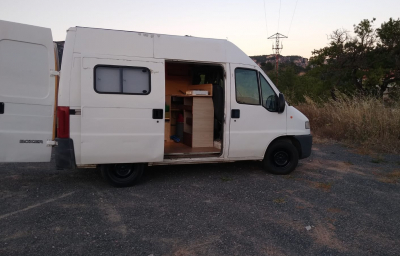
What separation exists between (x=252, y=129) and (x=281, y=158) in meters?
1.03

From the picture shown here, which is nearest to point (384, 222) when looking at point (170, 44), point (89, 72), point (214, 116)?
point (214, 116)

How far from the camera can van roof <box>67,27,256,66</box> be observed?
5.63 m

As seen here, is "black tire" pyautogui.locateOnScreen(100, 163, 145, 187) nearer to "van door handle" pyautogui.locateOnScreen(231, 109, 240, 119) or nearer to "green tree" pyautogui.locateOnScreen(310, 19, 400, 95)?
"van door handle" pyautogui.locateOnScreen(231, 109, 240, 119)

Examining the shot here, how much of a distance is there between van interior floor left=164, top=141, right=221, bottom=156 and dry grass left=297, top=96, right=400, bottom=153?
6038 millimetres

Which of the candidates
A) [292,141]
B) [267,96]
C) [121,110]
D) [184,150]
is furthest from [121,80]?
[292,141]

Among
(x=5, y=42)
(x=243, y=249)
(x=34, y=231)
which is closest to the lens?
(x=243, y=249)

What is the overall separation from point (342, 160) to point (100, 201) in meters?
6.25

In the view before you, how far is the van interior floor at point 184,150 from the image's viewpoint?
21.6ft

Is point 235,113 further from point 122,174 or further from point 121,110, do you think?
point 122,174

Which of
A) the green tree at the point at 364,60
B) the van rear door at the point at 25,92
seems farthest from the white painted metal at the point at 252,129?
the green tree at the point at 364,60

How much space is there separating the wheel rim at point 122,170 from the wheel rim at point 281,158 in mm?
2922

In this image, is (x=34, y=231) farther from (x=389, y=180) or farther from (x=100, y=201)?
(x=389, y=180)

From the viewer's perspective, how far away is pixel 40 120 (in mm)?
5539

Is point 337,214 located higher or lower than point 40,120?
lower
